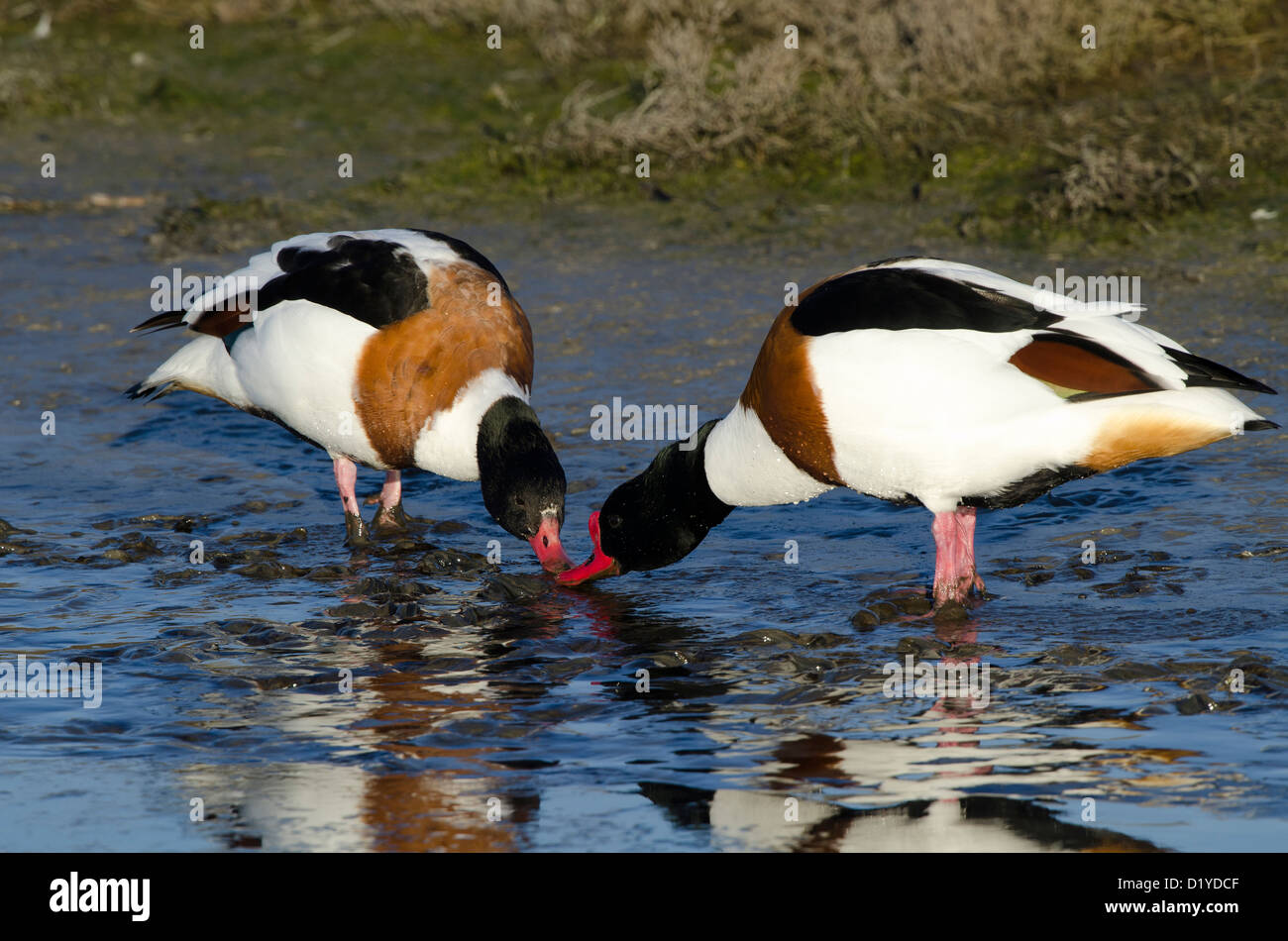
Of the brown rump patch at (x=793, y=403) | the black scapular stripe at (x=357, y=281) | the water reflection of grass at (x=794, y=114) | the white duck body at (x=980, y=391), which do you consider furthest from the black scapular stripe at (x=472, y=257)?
the water reflection of grass at (x=794, y=114)

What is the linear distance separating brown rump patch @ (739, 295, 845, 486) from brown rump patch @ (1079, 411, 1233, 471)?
3.02 ft

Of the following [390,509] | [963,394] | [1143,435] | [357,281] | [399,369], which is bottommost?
[390,509]

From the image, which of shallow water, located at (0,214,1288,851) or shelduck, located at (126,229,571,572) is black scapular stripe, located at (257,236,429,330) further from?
shallow water, located at (0,214,1288,851)

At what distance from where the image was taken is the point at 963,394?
5.75m

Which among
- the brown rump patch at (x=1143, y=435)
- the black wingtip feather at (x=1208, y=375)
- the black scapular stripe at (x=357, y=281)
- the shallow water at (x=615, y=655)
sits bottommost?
the shallow water at (x=615, y=655)

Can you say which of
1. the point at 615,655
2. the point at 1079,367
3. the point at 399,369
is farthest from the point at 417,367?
the point at 1079,367

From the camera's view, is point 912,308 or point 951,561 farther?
point 951,561

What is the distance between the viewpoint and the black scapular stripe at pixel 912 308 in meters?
5.86

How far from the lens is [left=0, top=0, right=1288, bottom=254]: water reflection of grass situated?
1088 cm

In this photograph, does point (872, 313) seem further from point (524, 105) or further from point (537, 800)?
point (524, 105)

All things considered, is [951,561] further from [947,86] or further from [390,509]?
[947,86]

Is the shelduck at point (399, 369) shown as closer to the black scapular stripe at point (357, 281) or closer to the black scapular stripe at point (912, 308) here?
the black scapular stripe at point (357, 281)

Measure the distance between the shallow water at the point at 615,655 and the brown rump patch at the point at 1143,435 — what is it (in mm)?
583

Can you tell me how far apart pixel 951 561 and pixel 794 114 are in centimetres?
638
